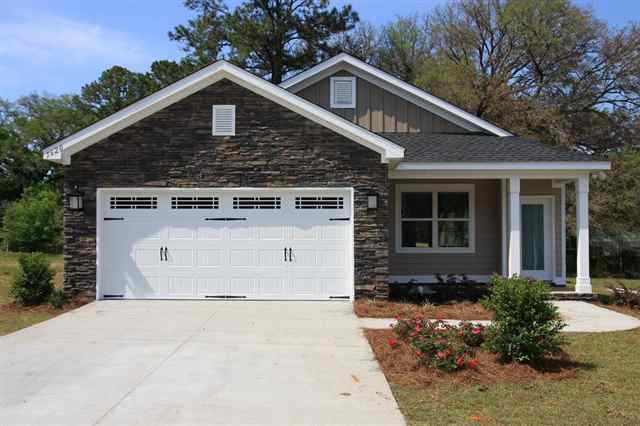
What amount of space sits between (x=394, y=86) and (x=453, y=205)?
Answer: 3525 mm

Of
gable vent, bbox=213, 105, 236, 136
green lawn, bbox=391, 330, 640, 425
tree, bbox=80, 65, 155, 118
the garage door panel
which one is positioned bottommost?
green lawn, bbox=391, 330, 640, 425

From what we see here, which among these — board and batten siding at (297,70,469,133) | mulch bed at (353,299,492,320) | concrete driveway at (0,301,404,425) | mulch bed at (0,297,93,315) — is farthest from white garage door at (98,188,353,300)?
board and batten siding at (297,70,469,133)

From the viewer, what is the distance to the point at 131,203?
11.5m

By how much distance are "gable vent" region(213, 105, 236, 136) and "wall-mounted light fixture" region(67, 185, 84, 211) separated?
9.83 feet

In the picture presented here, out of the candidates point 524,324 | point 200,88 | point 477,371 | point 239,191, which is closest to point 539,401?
point 477,371

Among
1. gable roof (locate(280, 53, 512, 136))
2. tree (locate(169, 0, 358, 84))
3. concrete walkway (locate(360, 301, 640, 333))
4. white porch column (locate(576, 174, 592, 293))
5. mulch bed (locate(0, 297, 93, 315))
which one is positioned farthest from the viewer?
tree (locate(169, 0, 358, 84))

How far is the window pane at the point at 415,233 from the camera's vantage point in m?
13.9

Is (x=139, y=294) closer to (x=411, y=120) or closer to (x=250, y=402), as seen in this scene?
(x=250, y=402)

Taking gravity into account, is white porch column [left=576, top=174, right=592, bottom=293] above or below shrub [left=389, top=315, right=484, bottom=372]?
above

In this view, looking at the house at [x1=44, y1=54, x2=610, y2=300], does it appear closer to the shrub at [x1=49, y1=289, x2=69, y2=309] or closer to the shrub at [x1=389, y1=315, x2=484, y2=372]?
the shrub at [x1=49, y1=289, x2=69, y2=309]

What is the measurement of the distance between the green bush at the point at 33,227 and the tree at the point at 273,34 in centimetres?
1129

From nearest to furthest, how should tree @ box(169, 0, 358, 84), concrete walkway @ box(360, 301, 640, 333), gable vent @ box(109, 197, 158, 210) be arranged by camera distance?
1. concrete walkway @ box(360, 301, 640, 333)
2. gable vent @ box(109, 197, 158, 210)
3. tree @ box(169, 0, 358, 84)

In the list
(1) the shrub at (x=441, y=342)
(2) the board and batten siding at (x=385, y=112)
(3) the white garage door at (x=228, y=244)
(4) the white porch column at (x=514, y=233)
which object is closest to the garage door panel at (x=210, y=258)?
(3) the white garage door at (x=228, y=244)

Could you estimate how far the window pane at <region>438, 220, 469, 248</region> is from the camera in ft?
45.5
